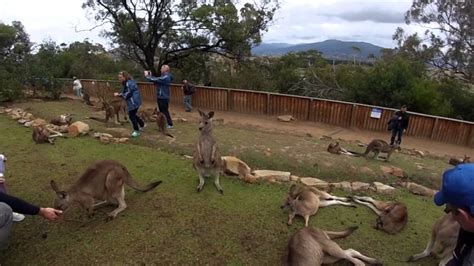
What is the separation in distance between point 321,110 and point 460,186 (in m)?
16.4

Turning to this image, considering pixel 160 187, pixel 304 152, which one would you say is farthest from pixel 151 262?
pixel 304 152

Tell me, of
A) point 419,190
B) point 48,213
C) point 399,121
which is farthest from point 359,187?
point 399,121

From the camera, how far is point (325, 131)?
16.8 meters

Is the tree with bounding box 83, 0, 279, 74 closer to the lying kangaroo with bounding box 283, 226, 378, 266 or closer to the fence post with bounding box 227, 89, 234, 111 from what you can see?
the fence post with bounding box 227, 89, 234, 111

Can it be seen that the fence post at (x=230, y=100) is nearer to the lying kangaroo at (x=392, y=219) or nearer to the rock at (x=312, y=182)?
the rock at (x=312, y=182)

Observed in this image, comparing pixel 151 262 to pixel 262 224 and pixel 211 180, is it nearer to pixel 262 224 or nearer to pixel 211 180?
pixel 262 224

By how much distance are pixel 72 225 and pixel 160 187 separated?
1894 mm

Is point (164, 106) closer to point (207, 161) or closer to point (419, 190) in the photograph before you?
point (207, 161)

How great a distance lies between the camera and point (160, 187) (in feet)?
24.6

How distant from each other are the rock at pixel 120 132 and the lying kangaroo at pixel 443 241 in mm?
8921

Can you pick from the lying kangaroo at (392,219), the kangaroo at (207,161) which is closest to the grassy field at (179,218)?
the lying kangaroo at (392,219)

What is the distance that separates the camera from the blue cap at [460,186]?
2.03m

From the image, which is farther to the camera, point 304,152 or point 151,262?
point 304,152

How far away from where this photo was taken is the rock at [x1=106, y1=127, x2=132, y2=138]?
1169cm
